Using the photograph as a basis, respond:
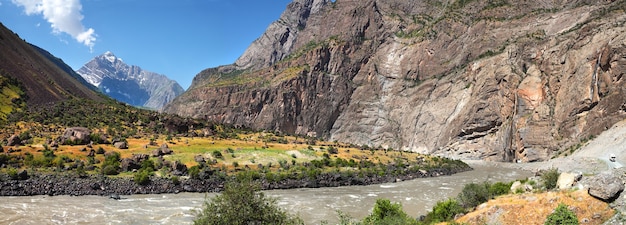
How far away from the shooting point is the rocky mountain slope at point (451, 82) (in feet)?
259

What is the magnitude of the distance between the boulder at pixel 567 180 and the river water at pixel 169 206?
14.5 meters

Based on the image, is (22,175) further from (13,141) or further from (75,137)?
(75,137)

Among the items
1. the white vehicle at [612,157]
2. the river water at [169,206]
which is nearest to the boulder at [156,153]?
the river water at [169,206]

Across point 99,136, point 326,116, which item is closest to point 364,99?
point 326,116

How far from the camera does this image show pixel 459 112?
380 ft

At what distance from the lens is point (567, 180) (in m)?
17.5

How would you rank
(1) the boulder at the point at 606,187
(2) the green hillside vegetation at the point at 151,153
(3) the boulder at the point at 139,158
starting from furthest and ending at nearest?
(3) the boulder at the point at 139,158
(2) the green hillside vegetation at the point at 151,153
(1) the boulder at the point at 606,187

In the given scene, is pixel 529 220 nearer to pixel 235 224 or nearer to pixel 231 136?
pixel 235 224

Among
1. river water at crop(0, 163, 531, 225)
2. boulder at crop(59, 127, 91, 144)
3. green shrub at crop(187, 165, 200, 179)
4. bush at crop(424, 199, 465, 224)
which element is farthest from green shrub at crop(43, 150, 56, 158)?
bush at crop(424, 199, 465, 224)

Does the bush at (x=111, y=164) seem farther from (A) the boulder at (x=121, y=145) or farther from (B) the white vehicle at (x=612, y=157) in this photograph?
(B) the white vehicle at (x=612, y=157)

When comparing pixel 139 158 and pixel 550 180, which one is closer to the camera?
pixel 550 180

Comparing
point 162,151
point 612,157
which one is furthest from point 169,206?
point 612,157

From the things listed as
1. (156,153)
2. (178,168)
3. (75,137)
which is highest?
(75,137)

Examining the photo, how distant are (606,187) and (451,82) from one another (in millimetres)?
121733
